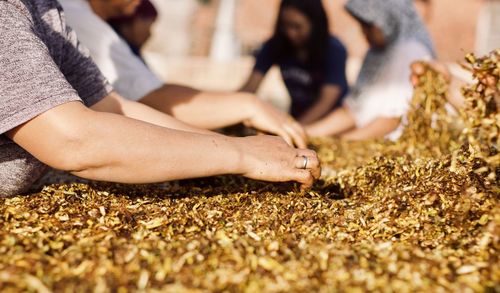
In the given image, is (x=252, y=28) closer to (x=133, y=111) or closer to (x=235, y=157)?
(x=133, y=111)

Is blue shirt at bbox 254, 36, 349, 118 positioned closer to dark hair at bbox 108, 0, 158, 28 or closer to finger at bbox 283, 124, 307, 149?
dark hair at bbox 108, 0, 158, 28

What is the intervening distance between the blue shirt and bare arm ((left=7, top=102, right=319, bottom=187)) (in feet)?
11.2

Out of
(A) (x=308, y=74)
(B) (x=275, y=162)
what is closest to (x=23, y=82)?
(B) (x=275, y=162)

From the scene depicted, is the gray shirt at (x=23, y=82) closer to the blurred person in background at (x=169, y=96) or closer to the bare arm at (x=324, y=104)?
the blurred person in background at (x=169, y=96)

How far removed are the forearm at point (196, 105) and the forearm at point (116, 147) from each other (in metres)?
0.91

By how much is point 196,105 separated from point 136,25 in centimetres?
Answer: 147

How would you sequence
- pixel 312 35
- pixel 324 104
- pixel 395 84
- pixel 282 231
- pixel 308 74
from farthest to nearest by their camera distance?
pixel 308 74, pixel 324 104, pixel 312 35, pixel 395 84, pixel 282 231

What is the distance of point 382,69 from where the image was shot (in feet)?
13.7

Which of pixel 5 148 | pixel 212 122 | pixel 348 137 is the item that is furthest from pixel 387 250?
pixel 348 137

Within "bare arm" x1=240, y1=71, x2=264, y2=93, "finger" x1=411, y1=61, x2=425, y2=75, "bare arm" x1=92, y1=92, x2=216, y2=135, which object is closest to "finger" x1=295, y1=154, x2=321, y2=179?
"bare arm" x1=92, y1=92, x2=216, y2=135

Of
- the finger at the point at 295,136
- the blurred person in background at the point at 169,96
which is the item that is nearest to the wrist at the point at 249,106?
the blurred person in background at the point at 169,96

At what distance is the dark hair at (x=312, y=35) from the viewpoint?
4578 millimetres

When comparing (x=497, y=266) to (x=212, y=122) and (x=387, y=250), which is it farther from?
(x=212, y=122)

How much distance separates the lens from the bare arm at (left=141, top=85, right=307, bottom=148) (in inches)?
92.9
